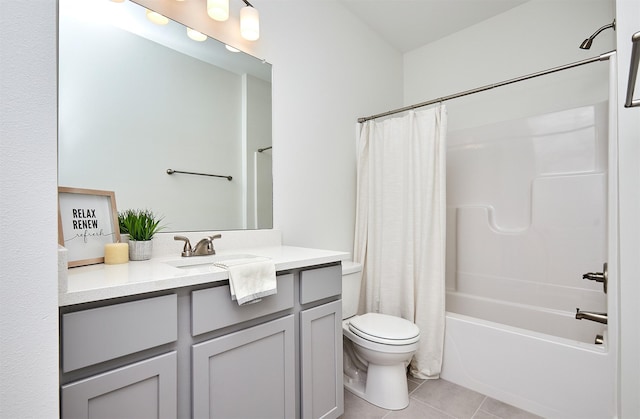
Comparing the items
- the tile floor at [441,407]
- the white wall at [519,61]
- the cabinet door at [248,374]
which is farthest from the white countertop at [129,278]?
the white wall at [519,61]

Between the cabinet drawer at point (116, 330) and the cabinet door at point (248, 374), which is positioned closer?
the cabinet drawer at point (116, 330)

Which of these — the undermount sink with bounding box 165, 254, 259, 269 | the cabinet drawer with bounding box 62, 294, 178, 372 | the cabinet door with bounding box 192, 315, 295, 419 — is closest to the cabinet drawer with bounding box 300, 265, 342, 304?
the cabinet door with bounding box 192, 315, 295, 419

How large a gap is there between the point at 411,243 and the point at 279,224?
884 mm

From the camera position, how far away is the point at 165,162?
1.45 m

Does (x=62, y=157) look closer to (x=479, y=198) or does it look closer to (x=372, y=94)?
(x=372, y=94)

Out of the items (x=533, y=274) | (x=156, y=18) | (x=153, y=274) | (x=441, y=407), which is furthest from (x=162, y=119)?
(x=533, y=274)

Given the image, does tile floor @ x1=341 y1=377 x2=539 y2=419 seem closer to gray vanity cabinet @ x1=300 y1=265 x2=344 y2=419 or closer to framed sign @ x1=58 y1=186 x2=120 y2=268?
gray vanity cabinet @ x1=300 y1=265 x2=344 y2=419

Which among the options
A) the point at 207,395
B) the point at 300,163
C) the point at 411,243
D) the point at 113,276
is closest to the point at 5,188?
the point at 113,276

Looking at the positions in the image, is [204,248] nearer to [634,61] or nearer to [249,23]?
[249,23]

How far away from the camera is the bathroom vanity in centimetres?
76

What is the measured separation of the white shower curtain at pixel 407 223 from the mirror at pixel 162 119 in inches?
32.3

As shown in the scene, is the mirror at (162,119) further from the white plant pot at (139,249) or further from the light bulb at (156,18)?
the white plant pot at (139,249)

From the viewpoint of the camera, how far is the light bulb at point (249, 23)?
161cm

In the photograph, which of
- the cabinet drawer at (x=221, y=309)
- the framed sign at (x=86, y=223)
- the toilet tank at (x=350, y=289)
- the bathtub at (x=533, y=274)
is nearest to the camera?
the cabinet drawer at (x=221, y=309)
